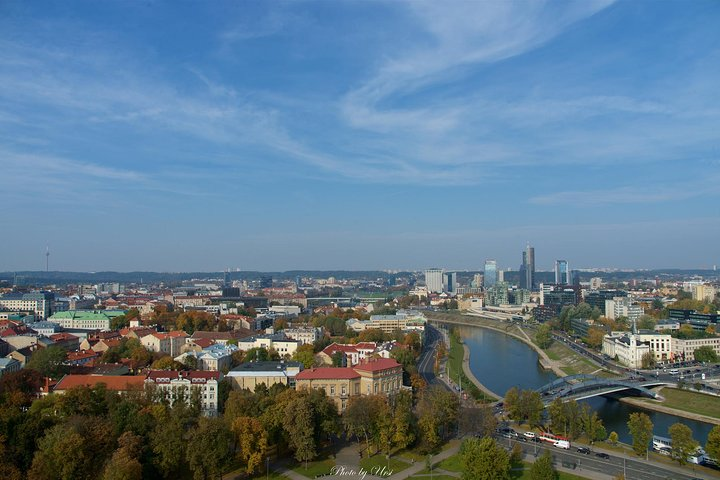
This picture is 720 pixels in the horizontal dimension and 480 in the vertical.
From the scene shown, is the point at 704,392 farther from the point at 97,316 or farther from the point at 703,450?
the point at 97,316

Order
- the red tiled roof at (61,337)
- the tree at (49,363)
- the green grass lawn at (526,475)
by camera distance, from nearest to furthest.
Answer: the green grass lawn at (526,475), the tree at (49,363), the red tiled roof at (61,337)

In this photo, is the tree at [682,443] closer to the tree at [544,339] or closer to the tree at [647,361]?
the tree at [647,361]

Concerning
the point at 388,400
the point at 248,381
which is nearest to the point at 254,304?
the point at 248,381

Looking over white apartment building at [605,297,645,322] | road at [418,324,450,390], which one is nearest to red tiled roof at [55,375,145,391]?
road at [418,324,450,390]

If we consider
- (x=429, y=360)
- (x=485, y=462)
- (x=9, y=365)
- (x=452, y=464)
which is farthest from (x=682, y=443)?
(x=9, y=365)

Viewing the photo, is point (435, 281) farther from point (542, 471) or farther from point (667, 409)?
point (542, 471)

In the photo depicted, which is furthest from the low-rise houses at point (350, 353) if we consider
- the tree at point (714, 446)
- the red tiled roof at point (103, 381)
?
the tree at point (714, 446)

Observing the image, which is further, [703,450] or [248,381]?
[248,381]
